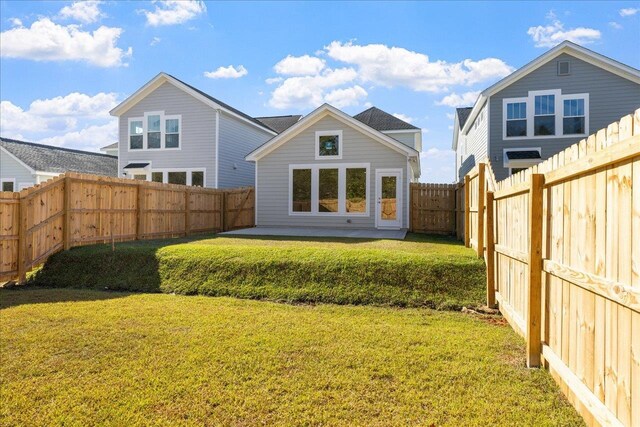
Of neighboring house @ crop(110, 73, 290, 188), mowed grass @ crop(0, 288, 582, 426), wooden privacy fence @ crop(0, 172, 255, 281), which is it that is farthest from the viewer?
neighboring house @ crop(110, 73, 290, 188)

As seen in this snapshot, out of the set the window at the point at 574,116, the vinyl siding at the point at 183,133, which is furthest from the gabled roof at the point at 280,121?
the window at the point at 574,116

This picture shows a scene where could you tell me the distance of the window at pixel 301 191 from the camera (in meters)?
16.7

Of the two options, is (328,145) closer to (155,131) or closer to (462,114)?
(155,131)

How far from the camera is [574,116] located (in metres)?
16.3

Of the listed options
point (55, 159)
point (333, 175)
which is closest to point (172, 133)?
point (333, 175)

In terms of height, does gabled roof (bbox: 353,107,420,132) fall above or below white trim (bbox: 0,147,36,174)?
above

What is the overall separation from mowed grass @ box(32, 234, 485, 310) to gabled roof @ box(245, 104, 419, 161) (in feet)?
21.7

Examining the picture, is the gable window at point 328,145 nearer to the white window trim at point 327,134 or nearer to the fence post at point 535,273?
the white window trim at point 327,134

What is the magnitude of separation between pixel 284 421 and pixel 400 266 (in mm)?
4859

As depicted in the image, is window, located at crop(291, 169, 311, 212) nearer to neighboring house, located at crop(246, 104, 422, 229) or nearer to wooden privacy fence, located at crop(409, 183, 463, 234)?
neighboring house, located at crop(246, 104, 422, 229)

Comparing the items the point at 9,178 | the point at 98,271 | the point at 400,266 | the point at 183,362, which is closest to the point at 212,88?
the point at 9,178

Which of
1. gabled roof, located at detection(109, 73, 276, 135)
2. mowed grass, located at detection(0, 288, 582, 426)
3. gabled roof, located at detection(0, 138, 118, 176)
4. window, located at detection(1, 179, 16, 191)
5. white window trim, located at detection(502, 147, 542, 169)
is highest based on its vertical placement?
gabled roof, located at detection(109, 73, 276, 135)

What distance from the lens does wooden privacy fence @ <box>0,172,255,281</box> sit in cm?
877

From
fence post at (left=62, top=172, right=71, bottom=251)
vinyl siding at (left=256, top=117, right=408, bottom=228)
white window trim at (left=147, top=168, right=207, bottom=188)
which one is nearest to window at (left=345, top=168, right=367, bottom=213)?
vinyl siding at (left=256, top=117, right=408, bottom=228)
